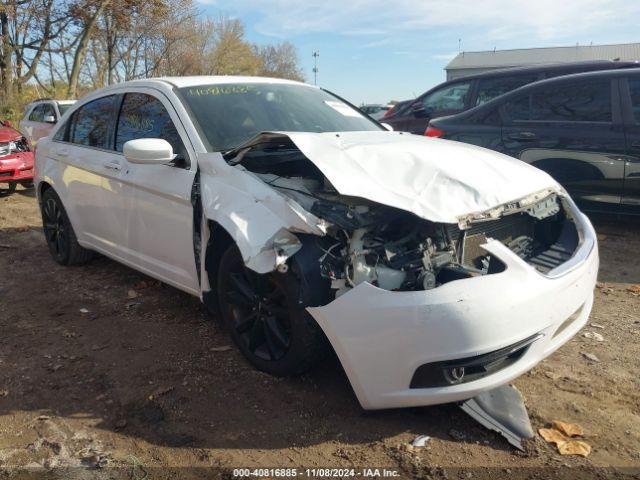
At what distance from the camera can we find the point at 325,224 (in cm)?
259

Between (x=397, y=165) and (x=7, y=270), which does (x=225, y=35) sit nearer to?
(x=7, y=270)

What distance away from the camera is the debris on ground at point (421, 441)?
98.9 inches

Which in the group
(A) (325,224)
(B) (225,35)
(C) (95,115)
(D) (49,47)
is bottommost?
(A) (325,224)

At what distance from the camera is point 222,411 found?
111 inches

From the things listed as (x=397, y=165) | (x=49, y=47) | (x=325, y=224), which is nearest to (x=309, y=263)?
(x=325, y=224)

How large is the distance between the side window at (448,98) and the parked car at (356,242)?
4970mm

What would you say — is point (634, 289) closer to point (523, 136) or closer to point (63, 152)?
point (523, 136)

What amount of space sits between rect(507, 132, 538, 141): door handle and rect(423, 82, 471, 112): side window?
2.58 m

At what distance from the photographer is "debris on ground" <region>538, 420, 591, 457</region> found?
2449 mm

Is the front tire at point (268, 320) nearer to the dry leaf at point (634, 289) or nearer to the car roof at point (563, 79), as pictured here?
the dry leaf at point (634, 289)

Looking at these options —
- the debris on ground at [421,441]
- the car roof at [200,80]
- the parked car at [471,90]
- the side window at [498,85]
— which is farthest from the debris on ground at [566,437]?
the side window at [498,85]

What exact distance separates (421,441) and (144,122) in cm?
289

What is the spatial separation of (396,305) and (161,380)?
155 centimetres

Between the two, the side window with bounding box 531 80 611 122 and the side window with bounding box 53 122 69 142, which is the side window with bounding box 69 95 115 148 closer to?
the side window with bounding box 53 122 69 142
